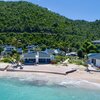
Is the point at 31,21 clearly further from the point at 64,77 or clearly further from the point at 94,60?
the point at 64,77

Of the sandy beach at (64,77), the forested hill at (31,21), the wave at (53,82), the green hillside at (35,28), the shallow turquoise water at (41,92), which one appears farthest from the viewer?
the forested hill at (31,21)

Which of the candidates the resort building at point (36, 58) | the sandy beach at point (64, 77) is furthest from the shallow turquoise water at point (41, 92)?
the resort building at point (36, 58)

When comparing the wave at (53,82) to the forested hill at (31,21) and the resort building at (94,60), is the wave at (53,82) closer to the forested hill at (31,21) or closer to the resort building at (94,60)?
the resort building at (94,60)

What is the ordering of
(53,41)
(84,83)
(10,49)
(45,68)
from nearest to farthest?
1. (84,83)
2. (45,68)
3. (10,49)
4. (53,41)

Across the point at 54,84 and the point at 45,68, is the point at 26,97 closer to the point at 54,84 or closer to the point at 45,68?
the point at 54,84

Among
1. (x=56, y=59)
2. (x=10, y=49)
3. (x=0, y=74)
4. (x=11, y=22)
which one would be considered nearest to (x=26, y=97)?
(x=0, y=74)

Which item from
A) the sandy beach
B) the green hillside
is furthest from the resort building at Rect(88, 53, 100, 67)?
the green hillside

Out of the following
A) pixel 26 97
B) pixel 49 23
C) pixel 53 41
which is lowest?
pixel 26 97
